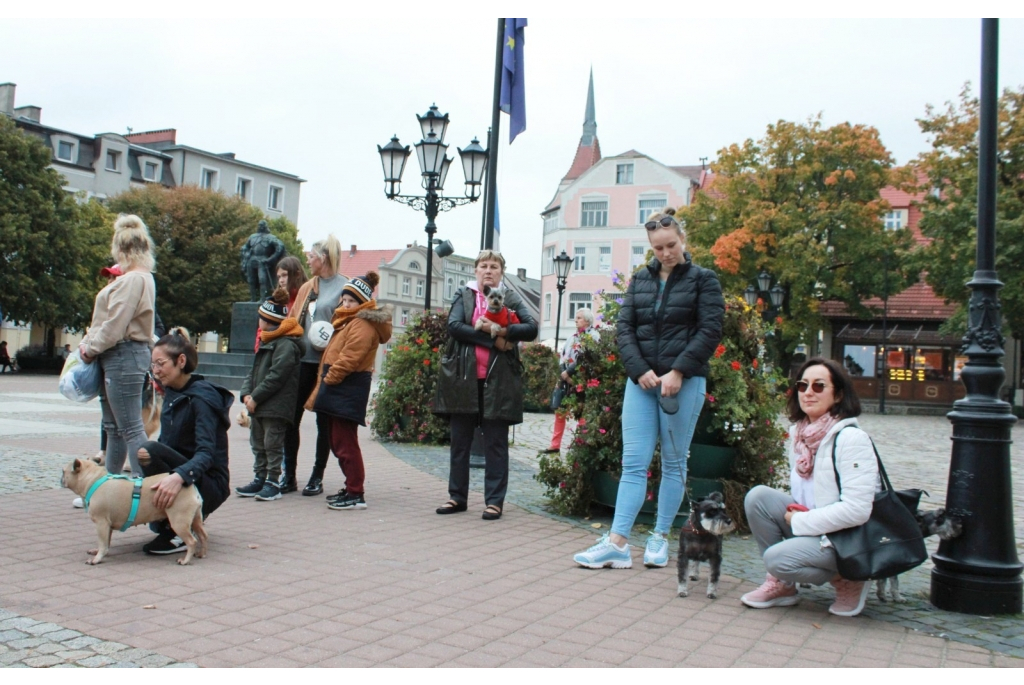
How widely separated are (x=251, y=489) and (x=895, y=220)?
44346 mm

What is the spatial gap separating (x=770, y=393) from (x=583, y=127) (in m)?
75.8

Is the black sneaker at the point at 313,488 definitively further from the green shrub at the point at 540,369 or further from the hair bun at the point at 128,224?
the green shrub at the point at 540,369

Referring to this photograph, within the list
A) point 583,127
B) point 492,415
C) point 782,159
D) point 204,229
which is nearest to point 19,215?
point 204,229

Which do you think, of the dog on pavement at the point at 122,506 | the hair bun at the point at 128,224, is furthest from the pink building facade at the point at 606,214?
the dog on pavement at the point at 122,506

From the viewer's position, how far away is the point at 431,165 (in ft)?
45.6

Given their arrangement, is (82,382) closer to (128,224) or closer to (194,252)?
(128,224)

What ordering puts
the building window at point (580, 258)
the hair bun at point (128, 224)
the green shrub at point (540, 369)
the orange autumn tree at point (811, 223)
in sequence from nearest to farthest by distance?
the hair bun at point (128, 224) → the green shrub at point (540, 369) → the orange autumn tree at point (811, 223) → the building window at point (580, 258)

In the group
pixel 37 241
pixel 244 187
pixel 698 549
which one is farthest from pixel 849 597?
pixel 244 187

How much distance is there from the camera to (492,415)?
6.82m

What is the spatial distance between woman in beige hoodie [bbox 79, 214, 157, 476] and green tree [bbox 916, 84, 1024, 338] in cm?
2735

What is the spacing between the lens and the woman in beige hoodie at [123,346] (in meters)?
6.06

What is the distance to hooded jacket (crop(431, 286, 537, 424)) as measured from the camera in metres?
6.87

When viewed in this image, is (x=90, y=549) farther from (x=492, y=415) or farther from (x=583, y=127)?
(x=583, y=127)

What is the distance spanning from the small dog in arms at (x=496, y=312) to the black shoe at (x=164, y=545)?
2641mm
